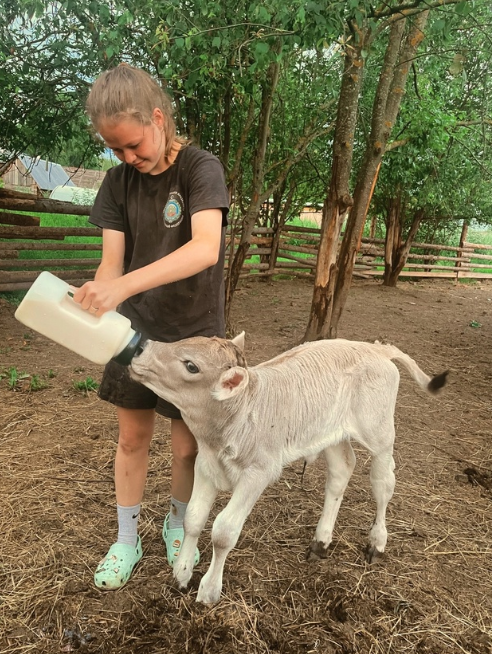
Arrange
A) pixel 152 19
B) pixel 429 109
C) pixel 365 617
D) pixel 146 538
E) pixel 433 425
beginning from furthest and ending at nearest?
pixel 429 109, pixel 433 425, pixel 152 19, pixel 146 538, pixel 365 617

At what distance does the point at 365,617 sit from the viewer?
2637 mm

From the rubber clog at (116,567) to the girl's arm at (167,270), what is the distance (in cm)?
150

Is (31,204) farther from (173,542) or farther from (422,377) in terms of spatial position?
(422,377)

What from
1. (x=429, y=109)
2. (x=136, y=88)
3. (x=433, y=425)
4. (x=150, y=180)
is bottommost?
(x=433, y=425)

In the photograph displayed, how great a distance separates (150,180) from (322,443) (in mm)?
1587

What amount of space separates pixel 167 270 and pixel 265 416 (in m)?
0.94

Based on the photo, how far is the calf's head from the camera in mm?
2223

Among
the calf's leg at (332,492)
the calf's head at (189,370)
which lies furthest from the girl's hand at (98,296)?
the calf's leg at (332,492)

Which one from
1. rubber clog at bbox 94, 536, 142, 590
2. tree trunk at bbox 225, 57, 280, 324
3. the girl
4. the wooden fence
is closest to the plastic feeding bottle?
the girl

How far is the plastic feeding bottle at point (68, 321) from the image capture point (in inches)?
78.4

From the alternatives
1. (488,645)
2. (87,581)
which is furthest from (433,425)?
(87,581)

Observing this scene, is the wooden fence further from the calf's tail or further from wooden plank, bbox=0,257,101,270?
the calf's tail

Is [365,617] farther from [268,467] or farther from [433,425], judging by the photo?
[433,425]

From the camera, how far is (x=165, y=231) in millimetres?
2430
